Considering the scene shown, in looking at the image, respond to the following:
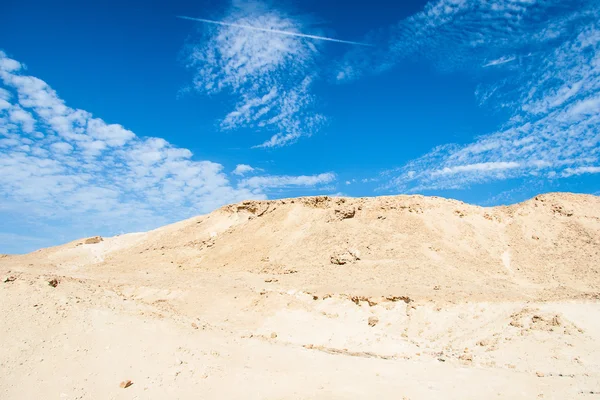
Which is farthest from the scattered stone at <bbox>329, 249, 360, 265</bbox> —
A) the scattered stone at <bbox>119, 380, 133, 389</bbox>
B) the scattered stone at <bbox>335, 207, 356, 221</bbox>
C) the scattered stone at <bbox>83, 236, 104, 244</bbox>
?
the scattered stone at <bbox>83, 236, 104, 244</bbox>

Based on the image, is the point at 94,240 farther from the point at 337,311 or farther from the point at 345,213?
the point at 337,311

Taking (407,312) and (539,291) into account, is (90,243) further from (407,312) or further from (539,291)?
(539,291)

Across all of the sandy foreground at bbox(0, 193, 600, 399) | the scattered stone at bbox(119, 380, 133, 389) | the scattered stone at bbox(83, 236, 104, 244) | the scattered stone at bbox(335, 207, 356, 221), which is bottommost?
the scattered stone at bbox(119, 380, 133, 389)

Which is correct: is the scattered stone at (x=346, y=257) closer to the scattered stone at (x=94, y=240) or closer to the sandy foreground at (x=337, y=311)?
the sandy foreground at (x=337, y=311)

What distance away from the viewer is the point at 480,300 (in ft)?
45.5

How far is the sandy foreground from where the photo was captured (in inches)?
287

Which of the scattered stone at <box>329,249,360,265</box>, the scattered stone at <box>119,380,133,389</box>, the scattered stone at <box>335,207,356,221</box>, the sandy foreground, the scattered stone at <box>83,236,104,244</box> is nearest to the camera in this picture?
the scattered stone at <box>119,380,133,389</box>

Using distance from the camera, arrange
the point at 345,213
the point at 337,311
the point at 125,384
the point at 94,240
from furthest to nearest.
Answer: the point at 94,240 → the point at 345,213 → the point at 337,311 → the point at 125,384

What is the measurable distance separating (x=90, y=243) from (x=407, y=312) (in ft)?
105

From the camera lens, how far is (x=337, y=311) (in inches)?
575

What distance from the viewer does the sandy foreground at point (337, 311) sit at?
729cm

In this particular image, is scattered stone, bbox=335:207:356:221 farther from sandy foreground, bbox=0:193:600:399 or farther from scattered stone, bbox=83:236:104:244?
scattered stone, bbox=83:236:104:244

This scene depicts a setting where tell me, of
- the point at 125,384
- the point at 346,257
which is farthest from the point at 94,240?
the point at 125,384

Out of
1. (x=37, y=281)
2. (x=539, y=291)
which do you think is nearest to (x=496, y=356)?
(x=539, y=291)
